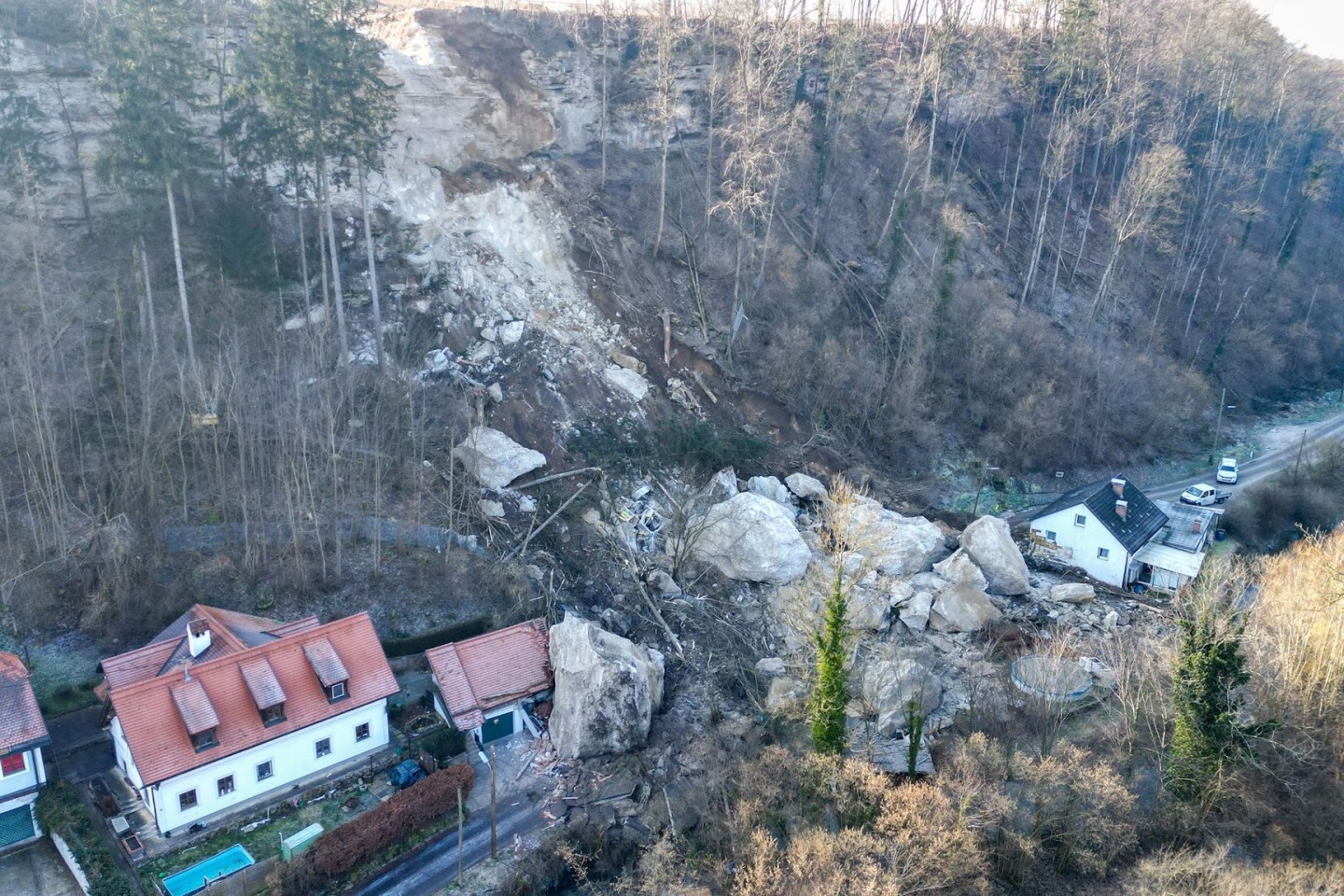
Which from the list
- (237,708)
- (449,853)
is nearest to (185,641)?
(237,708)

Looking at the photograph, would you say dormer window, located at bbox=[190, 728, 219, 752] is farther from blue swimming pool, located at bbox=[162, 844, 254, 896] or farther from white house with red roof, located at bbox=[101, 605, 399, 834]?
blue swimming pool, located at bbox=[162, 844, 254, 896]

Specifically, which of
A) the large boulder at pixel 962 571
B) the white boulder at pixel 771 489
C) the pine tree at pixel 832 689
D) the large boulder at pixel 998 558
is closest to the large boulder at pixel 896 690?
the pine tree at pixel 832 689

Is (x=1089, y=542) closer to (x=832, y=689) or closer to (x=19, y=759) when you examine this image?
(x=832, y=689)

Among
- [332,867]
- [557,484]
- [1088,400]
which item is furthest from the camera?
[1088,400]

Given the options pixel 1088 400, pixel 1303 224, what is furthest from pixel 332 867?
pixel 1303 224

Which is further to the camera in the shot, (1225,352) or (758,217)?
(1225,352)

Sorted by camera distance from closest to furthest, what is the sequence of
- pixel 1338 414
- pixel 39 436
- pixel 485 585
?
pixel 39 436, pixel 485 585, pixel 1338 414

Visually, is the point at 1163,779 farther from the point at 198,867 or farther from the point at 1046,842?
the point at 198,867
